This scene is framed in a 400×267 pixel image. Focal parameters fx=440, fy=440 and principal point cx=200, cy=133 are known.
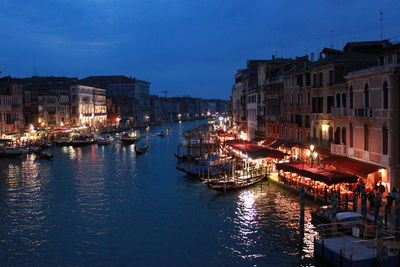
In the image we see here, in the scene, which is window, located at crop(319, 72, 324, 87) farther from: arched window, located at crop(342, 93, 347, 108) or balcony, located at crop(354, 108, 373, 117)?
balcony, located at crop(354, 108, 373, 117)

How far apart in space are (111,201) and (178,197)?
11.1 feet

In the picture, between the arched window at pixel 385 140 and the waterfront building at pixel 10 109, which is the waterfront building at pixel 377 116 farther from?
the waterfront building at pixel 10 109

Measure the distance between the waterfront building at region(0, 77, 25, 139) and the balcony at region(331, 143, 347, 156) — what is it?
124ft

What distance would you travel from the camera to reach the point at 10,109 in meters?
50.2

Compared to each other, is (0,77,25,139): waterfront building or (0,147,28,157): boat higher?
(0,77,25,139): waterfront building

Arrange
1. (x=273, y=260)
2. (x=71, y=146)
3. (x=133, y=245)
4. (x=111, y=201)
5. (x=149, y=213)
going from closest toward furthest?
(x=273, y=260), (x=133, y=245), (x=149, y=213), (x=111, y=201), (x=71, y=146)

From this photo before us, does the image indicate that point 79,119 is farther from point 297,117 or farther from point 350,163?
point 350,163

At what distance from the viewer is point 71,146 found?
56281mm

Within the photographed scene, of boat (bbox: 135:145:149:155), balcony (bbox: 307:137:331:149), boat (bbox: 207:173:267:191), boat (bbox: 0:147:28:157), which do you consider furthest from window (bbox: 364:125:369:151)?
boat (bbox: 0:147:28:157)

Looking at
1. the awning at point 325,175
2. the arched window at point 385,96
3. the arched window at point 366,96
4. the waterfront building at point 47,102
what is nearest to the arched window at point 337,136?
the awning at point 325,175

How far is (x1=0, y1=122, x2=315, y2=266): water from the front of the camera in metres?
14.4

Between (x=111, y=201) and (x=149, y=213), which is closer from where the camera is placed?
(x=149, y=213)

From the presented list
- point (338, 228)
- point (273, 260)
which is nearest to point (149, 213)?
point (273, 260)

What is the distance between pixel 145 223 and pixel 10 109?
3810 cm
